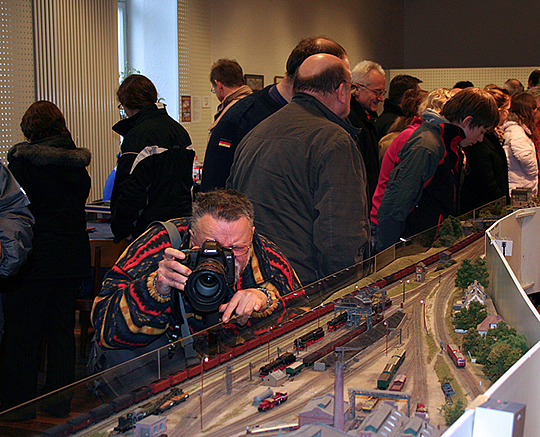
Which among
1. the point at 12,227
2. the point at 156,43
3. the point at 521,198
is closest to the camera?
the point at 12,227

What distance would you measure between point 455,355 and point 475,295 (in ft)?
2.47

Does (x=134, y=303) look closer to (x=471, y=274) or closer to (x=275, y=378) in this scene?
(x=275, y=378)

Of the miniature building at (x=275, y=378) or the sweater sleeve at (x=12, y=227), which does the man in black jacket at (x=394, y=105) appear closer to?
the sweater sleeve at (x=12, y=227)

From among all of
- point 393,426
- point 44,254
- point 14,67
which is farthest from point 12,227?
point 14,67

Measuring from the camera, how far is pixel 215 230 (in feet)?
7.11

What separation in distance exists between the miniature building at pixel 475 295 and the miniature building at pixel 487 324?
0.25m

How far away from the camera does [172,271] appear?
194cm

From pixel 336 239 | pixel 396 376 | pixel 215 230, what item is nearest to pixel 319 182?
pixel 336 239

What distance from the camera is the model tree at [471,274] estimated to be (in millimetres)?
2918

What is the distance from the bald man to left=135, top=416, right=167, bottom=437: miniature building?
1.33 m

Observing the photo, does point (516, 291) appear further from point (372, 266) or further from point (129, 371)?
point (129, 371)

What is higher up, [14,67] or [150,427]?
[14,67]

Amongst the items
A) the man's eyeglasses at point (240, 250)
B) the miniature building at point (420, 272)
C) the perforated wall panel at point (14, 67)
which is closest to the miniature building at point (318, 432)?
the man's eyeglasses at point (240, 250)

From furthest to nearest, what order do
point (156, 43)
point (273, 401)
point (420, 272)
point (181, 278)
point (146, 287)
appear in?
point (156, 43)
point (420, 272)
point (146, 287)
point (181, 278)
point (273, 401)
